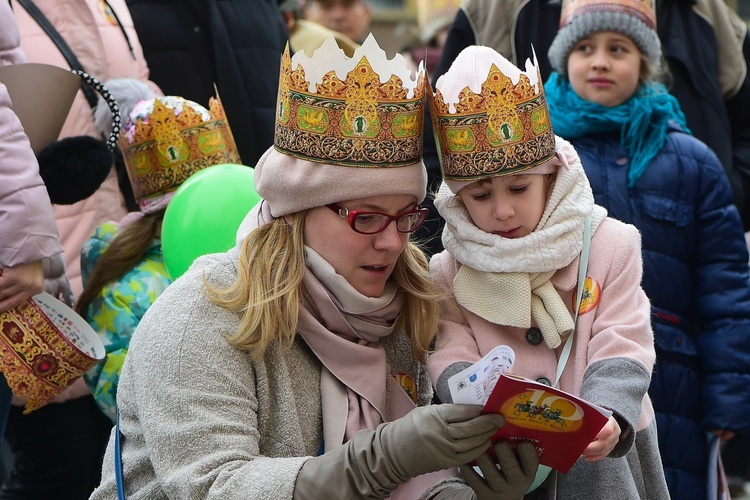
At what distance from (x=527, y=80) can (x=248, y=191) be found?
1.01 m

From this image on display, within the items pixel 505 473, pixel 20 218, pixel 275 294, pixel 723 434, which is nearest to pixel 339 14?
pixel 723 434

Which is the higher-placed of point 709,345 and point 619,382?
point 619,382

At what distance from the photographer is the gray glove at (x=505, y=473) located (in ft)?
8.24

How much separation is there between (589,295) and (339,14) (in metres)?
4.54

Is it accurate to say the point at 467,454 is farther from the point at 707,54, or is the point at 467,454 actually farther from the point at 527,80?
the point at 707,54

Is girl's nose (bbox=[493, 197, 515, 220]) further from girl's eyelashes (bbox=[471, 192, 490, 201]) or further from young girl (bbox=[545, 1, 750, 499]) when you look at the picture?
young girl (bbox=[545, 1, 750, 499])

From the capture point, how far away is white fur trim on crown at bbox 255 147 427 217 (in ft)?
8.75

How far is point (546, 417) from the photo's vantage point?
7.84 feet

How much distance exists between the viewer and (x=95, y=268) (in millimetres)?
3621

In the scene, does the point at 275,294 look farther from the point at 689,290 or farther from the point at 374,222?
the point at 689,290

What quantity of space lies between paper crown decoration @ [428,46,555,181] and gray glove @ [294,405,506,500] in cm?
62

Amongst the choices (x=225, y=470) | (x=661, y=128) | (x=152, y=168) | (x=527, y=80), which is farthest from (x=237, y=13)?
(x=225, y=470)

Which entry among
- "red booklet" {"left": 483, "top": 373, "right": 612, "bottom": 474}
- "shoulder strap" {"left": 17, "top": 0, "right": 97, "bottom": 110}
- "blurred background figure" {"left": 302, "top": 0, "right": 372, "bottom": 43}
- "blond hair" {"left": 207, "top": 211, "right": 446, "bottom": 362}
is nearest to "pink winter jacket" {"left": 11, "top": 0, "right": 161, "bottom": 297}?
"shoulder strap" {"left": 17, "top": 0, "right": 97, "bottom": 110}

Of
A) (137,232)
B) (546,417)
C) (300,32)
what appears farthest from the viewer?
(300,32)
